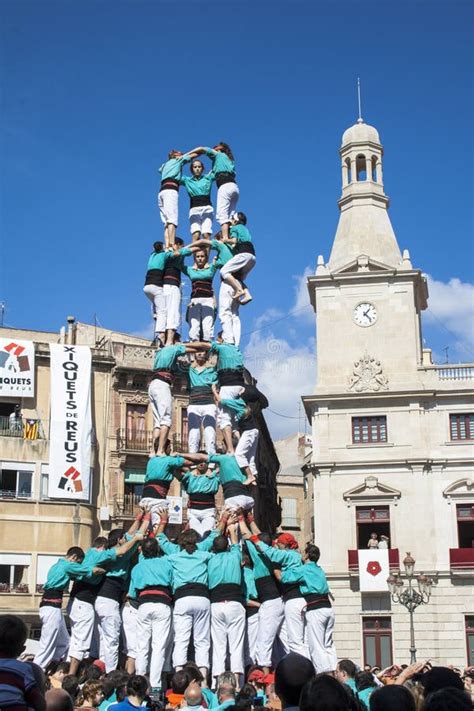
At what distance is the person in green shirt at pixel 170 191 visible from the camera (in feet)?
73.8

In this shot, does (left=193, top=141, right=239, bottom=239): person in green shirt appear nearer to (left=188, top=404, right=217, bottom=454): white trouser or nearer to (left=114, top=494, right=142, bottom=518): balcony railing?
(left=188, top=404, right=217, bottom=454): white trouser

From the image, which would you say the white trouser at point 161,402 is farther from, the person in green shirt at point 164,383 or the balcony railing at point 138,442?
the balcony railing at point 138,442

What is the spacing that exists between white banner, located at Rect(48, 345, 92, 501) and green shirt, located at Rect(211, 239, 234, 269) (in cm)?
2505

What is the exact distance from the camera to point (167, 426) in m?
20.9

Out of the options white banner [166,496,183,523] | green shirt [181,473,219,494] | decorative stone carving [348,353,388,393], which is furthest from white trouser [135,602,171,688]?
decorative stone carving [348,353,388,393]

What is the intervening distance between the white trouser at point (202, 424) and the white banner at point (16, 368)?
26.8 meters

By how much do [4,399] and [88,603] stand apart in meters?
30.5

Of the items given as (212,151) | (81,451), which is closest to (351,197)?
(81,451)

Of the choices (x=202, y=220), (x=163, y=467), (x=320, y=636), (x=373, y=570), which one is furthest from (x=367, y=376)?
(x=320, y=636)

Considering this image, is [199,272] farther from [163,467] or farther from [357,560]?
[357,560]

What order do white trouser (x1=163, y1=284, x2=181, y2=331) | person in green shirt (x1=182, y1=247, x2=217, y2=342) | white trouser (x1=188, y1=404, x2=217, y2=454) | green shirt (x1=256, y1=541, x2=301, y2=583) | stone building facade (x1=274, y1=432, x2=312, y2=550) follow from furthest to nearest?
stone building facade (x1=274, y1=432, x2=312, y2=550)
person in green shirt (x1=182, y1=247, x2=217, y2=342)
white trouser (x1=163, y1=284, x2=181, y2=331)
white trouser (x1=188, y1=404, x2=217, y2=454)
green shirt (x1=256, y1=541, x2=301, y2=583)

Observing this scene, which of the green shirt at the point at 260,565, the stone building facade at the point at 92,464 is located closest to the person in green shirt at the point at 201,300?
the green shirt at the point at 260,565

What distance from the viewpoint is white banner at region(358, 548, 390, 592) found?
44.0 metres

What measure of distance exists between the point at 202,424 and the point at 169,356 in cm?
156
